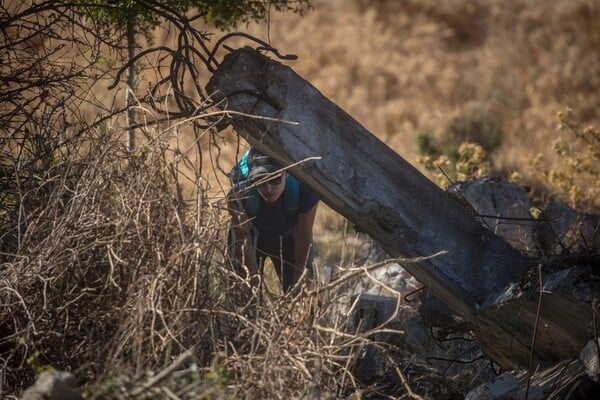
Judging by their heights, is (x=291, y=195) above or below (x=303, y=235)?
above

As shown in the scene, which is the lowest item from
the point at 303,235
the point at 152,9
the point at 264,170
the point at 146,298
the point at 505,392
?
the point at 505,392

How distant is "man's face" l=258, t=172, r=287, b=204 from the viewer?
233 inches

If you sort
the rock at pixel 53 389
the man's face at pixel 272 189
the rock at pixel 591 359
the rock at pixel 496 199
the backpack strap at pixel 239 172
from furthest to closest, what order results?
the rock at pixel 496 199 < the man's face at pixel 272 189 < the backpack strap at pixel 239 172 < the rock at pixel 591 359 < the rock at pixel 53 389

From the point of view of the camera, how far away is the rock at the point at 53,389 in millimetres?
3270

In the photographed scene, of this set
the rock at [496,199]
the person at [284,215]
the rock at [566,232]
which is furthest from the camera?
the rock at [496,199]

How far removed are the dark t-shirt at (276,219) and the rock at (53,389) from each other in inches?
114

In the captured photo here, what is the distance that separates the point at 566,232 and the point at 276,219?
2.13 metres

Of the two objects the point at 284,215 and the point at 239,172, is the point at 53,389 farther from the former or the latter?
the point at 284,215

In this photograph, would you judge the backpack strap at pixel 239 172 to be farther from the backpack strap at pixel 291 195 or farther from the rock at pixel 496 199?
the rock at pixel 496 199

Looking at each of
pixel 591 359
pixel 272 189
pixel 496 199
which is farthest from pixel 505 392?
pixel 496 199

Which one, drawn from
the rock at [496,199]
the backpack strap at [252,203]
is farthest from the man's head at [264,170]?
the rock at [496,199]

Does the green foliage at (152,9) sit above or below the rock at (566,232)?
above

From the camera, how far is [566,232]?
18.6 feet

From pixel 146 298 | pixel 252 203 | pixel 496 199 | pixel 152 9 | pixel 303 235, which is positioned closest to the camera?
pixel 146 298
